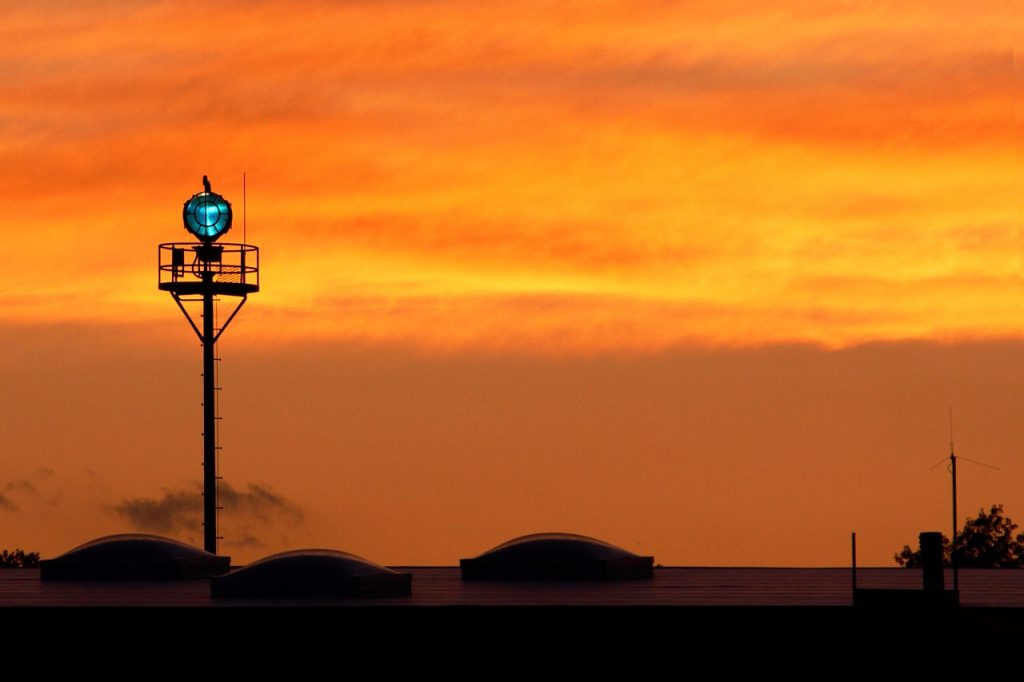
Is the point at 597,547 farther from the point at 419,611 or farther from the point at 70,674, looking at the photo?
the point at 70,674

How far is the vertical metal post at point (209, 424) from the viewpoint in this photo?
290 ft

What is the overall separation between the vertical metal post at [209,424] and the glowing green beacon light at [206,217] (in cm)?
176

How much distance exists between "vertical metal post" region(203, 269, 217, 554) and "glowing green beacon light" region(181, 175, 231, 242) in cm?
176

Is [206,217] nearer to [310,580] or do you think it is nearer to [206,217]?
[206,217]

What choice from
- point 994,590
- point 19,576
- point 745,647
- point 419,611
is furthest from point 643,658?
point 19,576

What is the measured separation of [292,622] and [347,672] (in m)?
2.10

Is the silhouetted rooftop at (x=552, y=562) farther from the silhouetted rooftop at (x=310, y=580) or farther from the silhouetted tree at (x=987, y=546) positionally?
the silhouetted tree at (x=987, y=546)

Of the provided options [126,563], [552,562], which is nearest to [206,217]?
[126,563]

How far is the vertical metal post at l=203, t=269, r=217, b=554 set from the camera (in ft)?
290

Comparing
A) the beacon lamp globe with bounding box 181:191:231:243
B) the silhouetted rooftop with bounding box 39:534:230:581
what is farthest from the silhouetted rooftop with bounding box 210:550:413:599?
the beacon lamp globe with bounding box 181:191:231:243

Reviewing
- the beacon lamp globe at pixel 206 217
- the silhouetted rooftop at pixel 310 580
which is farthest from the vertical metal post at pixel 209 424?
the silhouetted rooftop at pixel 310 580

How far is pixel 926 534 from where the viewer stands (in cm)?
5350

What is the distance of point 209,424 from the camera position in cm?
8856

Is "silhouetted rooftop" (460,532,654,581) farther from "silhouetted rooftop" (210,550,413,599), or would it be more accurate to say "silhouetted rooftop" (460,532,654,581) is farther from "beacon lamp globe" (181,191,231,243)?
"beacon lamp globe" (181,191,231,243)
